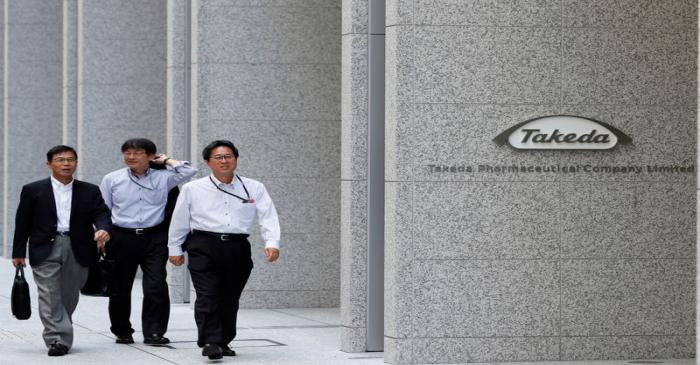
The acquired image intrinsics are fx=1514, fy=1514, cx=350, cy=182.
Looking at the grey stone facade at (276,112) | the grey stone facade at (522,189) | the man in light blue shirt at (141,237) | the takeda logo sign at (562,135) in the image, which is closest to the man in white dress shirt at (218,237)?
the grey stone facade at (522,189)

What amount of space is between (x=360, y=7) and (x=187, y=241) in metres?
2.23

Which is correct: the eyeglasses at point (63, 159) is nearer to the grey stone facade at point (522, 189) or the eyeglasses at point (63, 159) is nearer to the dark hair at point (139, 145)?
the dark hair at point (139, 145)

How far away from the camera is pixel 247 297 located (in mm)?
15836

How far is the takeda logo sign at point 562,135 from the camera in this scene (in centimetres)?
1114

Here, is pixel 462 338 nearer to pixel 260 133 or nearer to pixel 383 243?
pixel 383 243

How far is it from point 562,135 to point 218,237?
2.68 m

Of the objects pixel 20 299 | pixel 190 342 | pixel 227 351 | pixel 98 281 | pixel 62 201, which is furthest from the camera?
pixel 190 342

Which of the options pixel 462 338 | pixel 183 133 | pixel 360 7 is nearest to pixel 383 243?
pixel 462 338

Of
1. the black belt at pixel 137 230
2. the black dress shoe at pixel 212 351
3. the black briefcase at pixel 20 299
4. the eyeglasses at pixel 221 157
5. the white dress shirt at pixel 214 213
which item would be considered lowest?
the black dress shoe at pixel 212 351

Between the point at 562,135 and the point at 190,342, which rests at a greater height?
the point at 562,135

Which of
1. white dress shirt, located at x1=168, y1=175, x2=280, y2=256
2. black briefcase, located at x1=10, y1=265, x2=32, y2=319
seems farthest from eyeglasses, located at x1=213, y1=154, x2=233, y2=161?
black briefcase, located at x1=10, y1=265, x2=32, y2=319

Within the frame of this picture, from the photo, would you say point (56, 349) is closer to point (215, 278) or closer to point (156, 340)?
point (156, 340)

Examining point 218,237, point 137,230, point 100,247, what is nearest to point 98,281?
point 100,247

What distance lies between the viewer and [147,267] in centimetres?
1251
